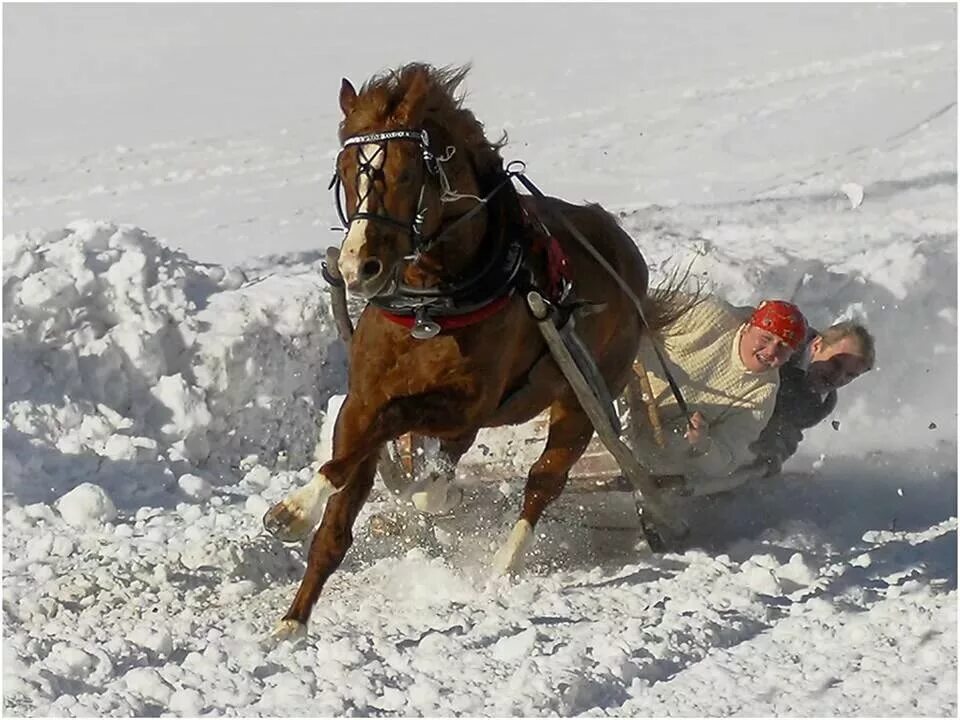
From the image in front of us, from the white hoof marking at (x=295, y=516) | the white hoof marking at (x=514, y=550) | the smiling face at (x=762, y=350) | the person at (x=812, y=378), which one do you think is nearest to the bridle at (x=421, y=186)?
the white hoof marking at (x=295, y=516)

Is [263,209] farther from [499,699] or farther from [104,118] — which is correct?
[499,699]

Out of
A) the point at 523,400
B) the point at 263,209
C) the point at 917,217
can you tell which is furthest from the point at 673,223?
the point at 523,400

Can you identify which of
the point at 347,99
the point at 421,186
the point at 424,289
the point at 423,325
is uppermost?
the point at 347,99

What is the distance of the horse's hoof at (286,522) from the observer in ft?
14.0

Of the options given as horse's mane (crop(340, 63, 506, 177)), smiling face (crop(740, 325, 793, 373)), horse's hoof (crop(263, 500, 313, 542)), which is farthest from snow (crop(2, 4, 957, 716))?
horse's mane (crop(340, 63, 506, 177))

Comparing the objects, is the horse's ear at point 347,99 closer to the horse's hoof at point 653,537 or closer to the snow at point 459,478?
the snow at point 459,478

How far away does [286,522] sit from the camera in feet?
14.0

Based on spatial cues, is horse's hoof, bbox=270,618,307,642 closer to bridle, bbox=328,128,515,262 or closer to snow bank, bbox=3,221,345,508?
bridle, bbox=328,128,515,262

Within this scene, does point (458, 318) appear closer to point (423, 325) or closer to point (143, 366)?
point (423, 325)

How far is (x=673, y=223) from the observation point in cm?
1010

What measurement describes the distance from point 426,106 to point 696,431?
93.0 inches

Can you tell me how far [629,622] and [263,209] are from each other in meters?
6.77

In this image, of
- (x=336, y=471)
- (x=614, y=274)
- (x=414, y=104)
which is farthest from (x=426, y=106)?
(x=614, y=274)

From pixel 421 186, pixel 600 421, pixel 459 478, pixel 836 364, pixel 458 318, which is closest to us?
pixel 421 186
